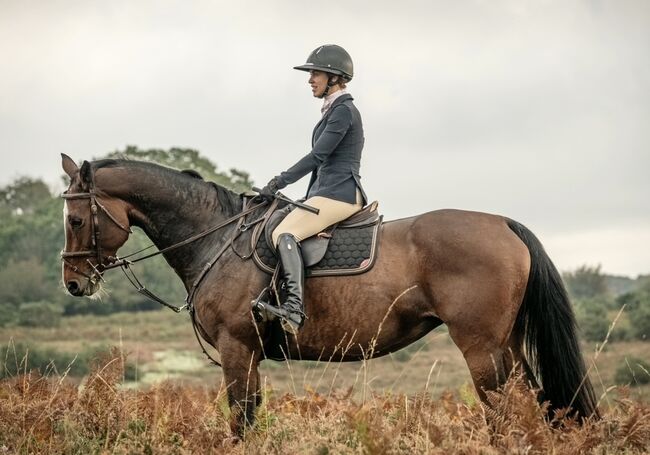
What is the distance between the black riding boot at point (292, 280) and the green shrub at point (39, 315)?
135ft

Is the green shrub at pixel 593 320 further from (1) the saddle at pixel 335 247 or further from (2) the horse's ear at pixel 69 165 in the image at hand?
(2) the horse's ear at pixel 69 165

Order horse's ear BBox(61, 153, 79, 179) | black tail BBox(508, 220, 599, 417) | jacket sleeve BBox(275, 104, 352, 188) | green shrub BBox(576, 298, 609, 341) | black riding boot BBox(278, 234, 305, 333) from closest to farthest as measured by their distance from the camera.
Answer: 1. black tail BBox(508, 220, 599, 417)
2. black riding boot BBox(278, 234, 305, 333)
3. jacket sleeve BBox(275, 104, 352, 188)
4. horse's ear BBox(61, 153, 79, 179)
5. green shrub BBox(576, 298, 609, 341)

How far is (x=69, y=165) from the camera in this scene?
8094mm

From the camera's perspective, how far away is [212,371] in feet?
113

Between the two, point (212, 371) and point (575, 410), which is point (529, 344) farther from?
point (212, 371)

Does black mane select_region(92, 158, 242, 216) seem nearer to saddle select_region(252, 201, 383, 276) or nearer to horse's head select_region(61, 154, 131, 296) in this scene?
horse's head select_region(61, 154, 131, 296)

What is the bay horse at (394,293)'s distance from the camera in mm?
6930

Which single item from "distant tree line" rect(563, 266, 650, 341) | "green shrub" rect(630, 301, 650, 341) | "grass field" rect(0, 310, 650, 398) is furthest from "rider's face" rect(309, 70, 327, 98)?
"green shrub" rect(630, 301, 650, 341)

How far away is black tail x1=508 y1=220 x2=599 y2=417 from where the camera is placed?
6.96 m

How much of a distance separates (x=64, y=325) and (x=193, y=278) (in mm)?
39982

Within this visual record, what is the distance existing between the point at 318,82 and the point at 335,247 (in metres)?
1.65

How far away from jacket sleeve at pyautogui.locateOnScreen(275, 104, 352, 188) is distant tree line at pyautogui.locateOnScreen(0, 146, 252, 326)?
35.5 m

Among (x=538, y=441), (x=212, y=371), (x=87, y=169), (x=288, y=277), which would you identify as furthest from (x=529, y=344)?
(x=212, y=371)

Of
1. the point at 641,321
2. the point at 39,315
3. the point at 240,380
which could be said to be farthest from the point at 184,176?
the point at 39,315
